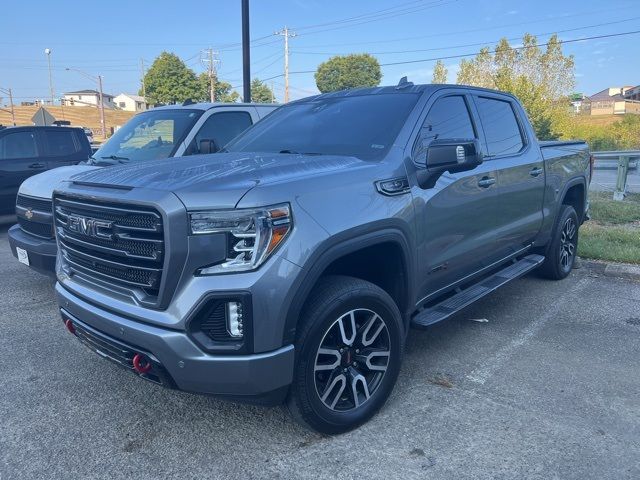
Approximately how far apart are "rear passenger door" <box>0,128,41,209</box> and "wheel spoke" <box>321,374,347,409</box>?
793cm

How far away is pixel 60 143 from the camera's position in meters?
9.20

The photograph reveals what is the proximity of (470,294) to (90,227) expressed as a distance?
9.05 feet

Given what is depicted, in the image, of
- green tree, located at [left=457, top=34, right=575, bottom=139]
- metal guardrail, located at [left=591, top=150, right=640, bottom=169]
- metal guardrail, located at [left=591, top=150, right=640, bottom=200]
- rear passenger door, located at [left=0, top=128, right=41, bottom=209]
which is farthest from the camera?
green tree, located at [left=457, top=34, right=575, bottom=139]

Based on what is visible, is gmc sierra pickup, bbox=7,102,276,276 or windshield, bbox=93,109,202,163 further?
windshield, bbox=93,109,202,163

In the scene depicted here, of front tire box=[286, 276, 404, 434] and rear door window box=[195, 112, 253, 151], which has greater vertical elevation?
rear door window box=[195, 112, 253, 151]

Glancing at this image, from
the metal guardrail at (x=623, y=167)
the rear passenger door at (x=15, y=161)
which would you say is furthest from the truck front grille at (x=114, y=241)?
the metal guardrail at (x=623, y=167)

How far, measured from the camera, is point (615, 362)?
3842mm

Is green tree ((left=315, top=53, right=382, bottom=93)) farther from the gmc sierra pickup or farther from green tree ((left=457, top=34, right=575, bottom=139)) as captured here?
the gmc sierra pickup

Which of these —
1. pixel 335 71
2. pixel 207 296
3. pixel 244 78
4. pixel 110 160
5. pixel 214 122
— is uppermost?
pixel 335 71

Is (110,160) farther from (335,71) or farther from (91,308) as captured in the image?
(335,71)

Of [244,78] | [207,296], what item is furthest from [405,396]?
[244,78]

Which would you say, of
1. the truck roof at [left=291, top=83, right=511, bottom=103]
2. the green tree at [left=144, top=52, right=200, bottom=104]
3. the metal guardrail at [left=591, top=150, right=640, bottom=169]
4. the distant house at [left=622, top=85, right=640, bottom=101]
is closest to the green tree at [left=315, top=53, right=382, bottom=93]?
the green tree at [left=144, top=52, right=200, bottom=104]

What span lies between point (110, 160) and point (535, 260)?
4.88m

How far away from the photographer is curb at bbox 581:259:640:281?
590 centimetres
